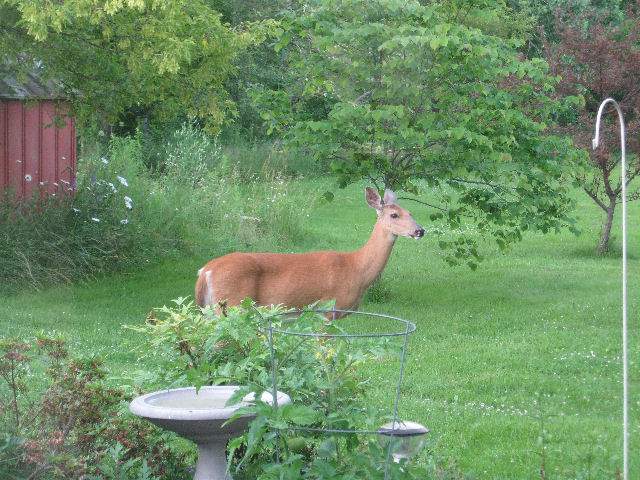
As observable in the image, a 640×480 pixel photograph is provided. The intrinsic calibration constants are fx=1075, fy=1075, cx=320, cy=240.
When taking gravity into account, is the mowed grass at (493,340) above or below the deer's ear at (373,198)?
below

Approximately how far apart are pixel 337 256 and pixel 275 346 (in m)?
4.81

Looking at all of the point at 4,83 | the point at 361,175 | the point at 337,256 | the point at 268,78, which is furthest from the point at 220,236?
the point at 268,78

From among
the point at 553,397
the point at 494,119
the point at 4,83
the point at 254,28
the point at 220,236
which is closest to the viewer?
the point at 553,397

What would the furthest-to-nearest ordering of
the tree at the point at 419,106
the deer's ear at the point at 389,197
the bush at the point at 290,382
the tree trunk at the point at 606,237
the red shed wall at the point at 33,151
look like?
1. the tree trunk at the point at 606,237
2. the red shed wall at the point at 33,151
3. the tree at the point at 419,106
4. the deer's ear at the point at 389,197
5. the bush at the point at 290,382

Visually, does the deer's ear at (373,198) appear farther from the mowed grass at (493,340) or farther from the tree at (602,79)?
the tree at (602,79)

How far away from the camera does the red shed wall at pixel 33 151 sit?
14.1 metres

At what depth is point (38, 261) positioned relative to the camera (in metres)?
12.8

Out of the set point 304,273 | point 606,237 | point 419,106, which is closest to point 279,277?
point 304,273

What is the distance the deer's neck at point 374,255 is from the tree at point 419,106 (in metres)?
1.05

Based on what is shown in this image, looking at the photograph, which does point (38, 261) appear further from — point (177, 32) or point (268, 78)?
point (268, 78)

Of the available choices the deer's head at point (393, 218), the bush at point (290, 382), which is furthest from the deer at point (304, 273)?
the bush at point (290, 382)

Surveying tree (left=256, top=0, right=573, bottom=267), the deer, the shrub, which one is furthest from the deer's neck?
the shrub

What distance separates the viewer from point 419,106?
37.1 ft

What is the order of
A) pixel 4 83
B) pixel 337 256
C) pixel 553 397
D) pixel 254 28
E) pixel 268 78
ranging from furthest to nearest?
pixel 268 78
pixel 4 83
pixel 254 28
pixel 337 256
pixel 553 397
